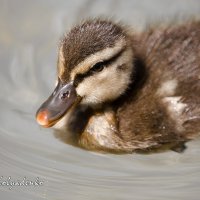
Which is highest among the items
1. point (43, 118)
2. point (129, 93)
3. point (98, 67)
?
point (98, 67)

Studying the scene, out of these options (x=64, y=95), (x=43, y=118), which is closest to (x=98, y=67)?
(x=64, y=95)

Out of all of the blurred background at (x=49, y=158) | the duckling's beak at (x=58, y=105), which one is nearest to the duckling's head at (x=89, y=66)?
the duckling's beak at (x=58, y=105)

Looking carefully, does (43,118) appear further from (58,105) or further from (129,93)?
(129,93)

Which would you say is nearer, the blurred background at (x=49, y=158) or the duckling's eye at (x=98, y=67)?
the duckling's eye at (x=98, y=67)

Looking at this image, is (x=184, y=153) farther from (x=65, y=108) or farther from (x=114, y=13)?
(x=114, y=13)

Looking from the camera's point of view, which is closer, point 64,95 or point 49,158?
point 64,95

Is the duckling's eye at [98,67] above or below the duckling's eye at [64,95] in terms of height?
above

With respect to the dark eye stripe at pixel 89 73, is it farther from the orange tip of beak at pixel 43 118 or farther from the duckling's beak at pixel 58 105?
the orange tip of beak at pixel 43 118
